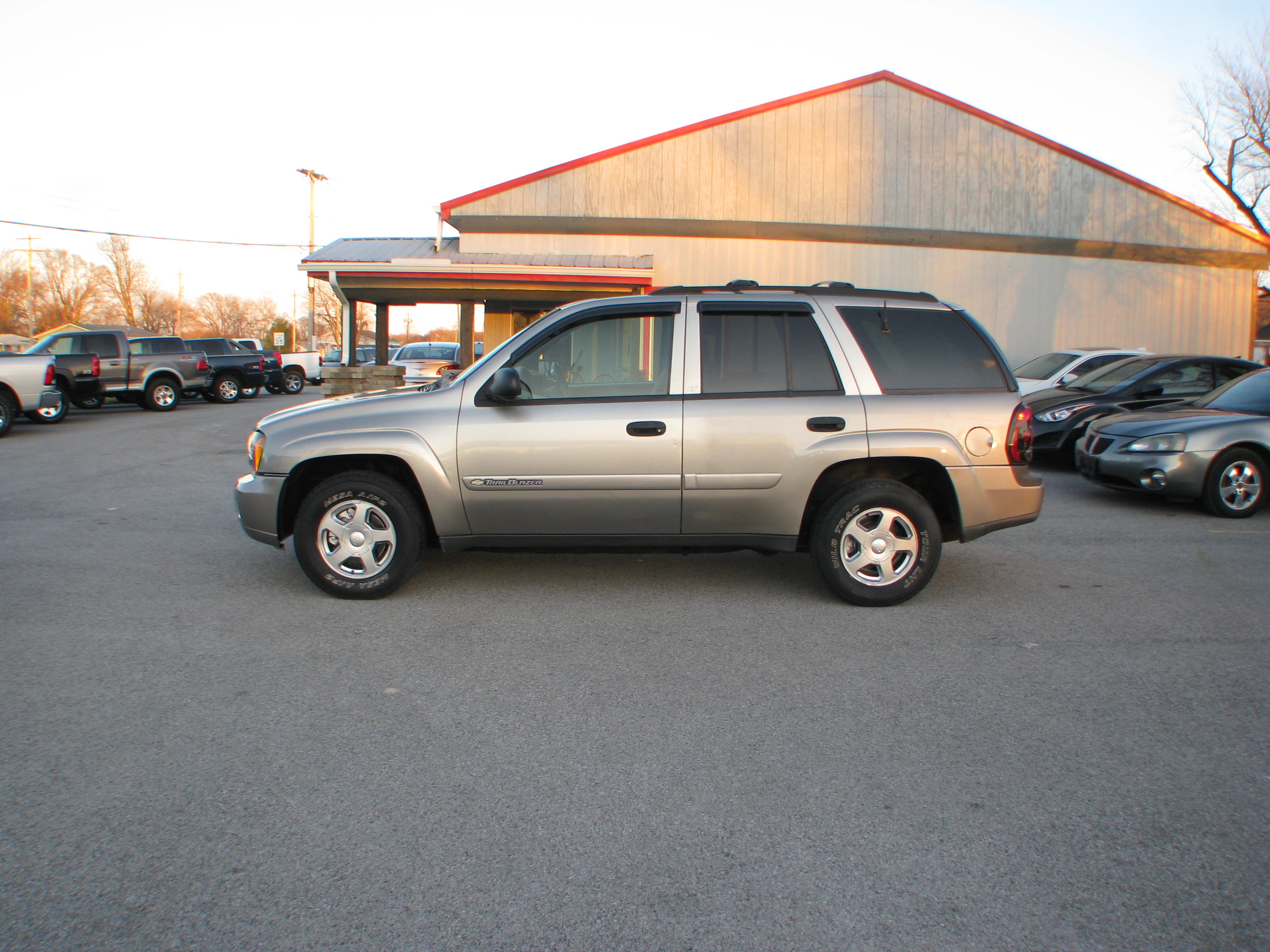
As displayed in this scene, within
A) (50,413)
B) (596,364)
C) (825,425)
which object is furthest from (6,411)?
(825,425)

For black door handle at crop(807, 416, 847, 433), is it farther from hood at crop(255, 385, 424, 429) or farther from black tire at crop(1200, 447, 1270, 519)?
black tire at crop(1200, 447, 1270, 519)

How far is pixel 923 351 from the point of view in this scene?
18.2 feet

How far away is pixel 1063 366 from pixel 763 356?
A: 12.4 metres

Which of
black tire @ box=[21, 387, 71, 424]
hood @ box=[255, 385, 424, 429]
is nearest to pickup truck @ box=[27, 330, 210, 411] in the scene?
black tire @ box=[21, 387, 71, 424]

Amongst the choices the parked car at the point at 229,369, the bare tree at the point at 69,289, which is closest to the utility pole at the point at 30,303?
the bare tree at the point at 69,289

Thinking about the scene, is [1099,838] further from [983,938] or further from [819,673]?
[819,673]

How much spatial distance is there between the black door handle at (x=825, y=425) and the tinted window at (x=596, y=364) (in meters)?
0.88

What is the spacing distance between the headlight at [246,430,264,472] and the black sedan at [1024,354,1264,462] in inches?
376

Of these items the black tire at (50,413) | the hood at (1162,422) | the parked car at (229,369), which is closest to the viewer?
the hood at (1162,422)

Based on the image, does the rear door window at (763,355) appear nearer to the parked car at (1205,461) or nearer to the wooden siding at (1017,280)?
the parked car at (1205,461)

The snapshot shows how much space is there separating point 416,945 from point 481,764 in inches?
39.8

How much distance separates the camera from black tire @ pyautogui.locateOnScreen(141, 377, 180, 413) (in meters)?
21.7

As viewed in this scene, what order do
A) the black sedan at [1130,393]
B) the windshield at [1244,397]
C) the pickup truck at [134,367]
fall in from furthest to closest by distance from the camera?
the pickup truck at [134,367]
the black sedan at [1130,393]
the windshield at [1244,397]

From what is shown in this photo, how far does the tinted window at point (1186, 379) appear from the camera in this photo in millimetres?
12047
